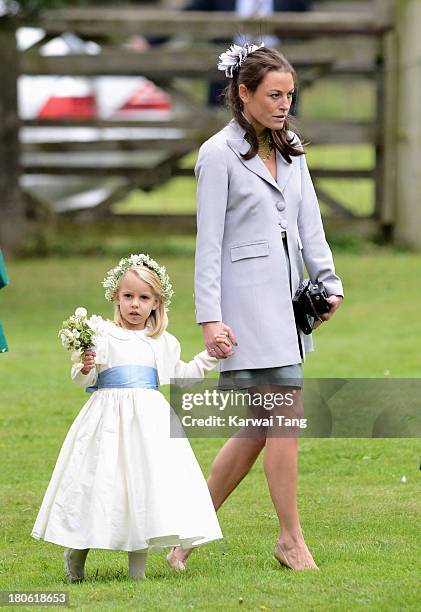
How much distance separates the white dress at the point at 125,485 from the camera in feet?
15.7

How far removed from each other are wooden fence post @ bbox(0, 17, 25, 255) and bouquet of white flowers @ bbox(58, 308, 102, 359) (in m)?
10.1

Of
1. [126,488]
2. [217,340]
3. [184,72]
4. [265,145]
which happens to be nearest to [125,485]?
[126,488]

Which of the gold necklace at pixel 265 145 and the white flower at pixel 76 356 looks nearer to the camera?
the white flower at pixel 76 356

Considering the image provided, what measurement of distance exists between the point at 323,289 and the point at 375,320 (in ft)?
22.7

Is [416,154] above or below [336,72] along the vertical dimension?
below

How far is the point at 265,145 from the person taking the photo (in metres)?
5.18

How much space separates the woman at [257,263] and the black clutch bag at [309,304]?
33 mm

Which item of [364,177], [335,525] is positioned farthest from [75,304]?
[335,525]

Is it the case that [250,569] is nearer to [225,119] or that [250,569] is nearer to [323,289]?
[323,289]

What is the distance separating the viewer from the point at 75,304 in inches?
494

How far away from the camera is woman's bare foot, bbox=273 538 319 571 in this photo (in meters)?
4.99

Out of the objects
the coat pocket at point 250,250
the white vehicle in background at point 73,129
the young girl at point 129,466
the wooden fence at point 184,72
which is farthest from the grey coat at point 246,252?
the white vehicle in background at point 73,129

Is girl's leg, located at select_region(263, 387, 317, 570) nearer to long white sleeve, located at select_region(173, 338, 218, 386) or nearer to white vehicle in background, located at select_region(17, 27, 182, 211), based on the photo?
long white sleeve, located at select_region(173, 338, 218, 386)

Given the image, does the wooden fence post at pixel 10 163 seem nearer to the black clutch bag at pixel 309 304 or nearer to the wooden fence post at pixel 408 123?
the wooden fence post at pixel 408 123
